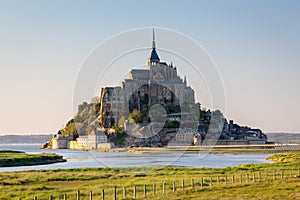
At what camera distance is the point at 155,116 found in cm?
16875

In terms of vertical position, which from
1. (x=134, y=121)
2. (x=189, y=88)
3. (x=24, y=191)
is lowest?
(x=24, y=191)

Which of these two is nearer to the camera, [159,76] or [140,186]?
[140,186]

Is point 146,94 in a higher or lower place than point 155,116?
higher

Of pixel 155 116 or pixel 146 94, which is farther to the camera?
pixel 146 94

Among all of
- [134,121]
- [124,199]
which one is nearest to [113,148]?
[134,121]

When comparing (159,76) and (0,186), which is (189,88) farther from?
(0,186)

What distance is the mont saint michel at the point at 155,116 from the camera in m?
163

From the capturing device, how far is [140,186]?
33250 millimetres

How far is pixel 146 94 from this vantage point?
182875 millimetres

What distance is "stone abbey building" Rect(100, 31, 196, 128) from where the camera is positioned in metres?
164

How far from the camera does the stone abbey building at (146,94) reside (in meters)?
164

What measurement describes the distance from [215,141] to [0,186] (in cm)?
14963

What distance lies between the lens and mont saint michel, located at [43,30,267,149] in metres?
163

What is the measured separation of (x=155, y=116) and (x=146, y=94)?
16161 millimetres
